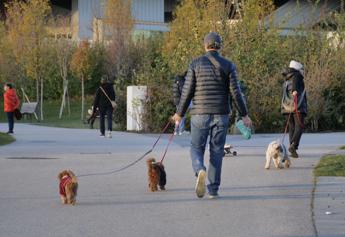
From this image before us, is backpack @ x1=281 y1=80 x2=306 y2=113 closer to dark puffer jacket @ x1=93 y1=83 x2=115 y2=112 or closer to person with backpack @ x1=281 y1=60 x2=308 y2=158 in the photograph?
person with backpack @ x1=281 y1=60 x2=308 y2=158

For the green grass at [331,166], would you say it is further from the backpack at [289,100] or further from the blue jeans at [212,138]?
the blue jeans at [212,138]

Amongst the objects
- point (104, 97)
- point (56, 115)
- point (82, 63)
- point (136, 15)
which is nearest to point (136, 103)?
point (104, 97)

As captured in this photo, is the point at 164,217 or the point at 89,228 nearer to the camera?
the point at 89,228

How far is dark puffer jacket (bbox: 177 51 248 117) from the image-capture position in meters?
9.45

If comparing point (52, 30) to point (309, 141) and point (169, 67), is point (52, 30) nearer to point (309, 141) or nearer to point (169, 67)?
point (169, 67)

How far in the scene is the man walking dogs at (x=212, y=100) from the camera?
9.45 meters

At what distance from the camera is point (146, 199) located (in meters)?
9.77

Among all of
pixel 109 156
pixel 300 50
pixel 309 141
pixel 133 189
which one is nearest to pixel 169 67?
pixel 300 50

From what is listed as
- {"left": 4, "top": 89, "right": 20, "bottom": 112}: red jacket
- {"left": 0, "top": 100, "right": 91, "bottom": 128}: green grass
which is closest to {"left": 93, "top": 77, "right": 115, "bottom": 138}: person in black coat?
{"left": 4, "top": 89, "right": 20, "bottom": 112}: red jacket

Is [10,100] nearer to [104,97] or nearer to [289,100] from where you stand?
[104,97]

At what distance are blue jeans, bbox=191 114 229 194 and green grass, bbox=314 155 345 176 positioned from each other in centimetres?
276

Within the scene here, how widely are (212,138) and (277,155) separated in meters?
3.24

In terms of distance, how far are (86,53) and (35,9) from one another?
13.3 feet

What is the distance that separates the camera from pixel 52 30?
120 feet
